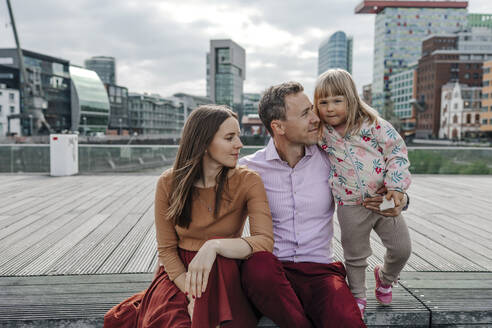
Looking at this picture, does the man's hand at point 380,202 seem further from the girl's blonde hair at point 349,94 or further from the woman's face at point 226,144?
the woman's face at point 226,144

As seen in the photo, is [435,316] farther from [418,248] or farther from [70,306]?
[70,306]

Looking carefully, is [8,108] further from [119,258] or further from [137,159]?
[119,258]

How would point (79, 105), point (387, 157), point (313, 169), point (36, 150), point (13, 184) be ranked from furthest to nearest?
point (79, 105)
point (36, 150)
point (13, 184)
point (313, 169)
point (387, 157)

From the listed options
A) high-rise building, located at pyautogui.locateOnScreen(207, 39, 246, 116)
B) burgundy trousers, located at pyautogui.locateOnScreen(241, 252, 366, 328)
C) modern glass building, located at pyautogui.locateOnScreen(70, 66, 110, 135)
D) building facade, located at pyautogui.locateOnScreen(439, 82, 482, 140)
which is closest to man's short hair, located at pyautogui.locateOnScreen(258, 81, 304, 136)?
burgundy trousers, located at pyautogui.locateOnScreen(241, 252, 366, 328)

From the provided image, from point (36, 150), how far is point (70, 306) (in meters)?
8.44

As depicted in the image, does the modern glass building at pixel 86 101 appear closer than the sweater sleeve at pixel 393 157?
No

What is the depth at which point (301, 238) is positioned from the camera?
84.0 inches

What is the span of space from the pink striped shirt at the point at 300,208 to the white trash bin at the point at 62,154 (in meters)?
8.03

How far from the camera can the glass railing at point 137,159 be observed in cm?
944

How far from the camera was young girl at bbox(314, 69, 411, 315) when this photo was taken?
208 centimetres

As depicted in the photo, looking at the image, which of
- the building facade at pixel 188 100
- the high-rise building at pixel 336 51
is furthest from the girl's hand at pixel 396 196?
the high-rise building at pixel 336 51

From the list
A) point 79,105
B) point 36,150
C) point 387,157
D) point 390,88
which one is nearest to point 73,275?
point 387,157

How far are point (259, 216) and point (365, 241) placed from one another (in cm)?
63

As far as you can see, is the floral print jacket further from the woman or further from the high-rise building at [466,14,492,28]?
the high-rise building at [466,14,492,28]
